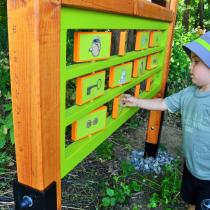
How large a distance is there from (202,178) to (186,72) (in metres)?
3.53

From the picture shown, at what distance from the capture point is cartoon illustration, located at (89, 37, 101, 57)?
1.40 m

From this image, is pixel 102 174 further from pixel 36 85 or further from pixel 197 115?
pixel 36 85

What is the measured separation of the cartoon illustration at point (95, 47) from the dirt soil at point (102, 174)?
1.40 m

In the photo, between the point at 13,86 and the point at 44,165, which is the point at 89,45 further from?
the point at 44,165

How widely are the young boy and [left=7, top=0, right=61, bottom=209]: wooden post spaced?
100 centimetres

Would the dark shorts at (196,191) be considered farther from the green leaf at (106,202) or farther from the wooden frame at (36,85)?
the wooden frame at (36,85)

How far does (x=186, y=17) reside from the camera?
13312 millimetres

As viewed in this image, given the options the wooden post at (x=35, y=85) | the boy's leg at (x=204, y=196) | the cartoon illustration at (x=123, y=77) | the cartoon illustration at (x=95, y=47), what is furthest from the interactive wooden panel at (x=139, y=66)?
the wooden post at (x=35, y=85)

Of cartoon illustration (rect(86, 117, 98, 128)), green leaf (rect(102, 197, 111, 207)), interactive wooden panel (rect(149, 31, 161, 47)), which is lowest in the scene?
green leaf (rect(102, 197, 111, 207))

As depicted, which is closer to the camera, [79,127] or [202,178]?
[79,127]

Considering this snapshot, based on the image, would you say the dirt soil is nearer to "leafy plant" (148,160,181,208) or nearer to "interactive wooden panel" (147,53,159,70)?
"leafy plant" (148,160,181,208)

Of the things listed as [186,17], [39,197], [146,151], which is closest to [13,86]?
[39,197]

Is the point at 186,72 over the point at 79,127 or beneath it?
beneath

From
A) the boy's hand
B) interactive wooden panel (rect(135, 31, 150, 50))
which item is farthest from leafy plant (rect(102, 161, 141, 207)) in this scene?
interactive wooden panel (rect(135, 31, 150, 50))
